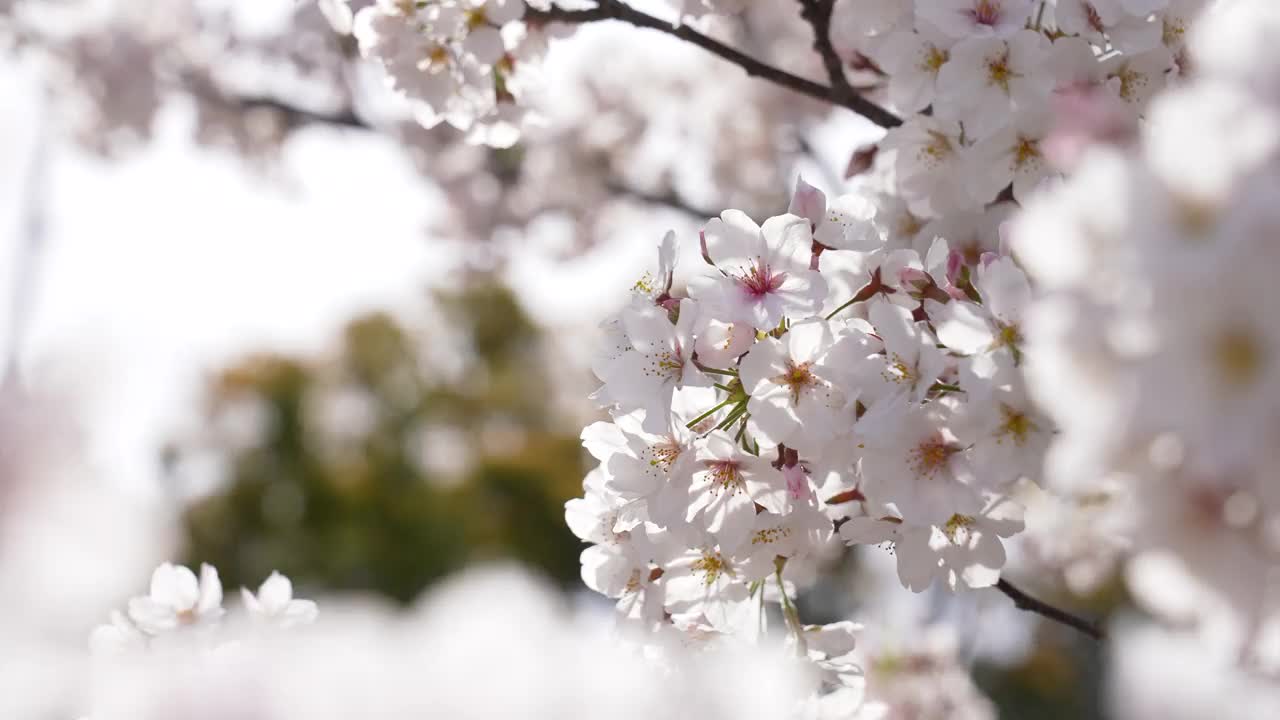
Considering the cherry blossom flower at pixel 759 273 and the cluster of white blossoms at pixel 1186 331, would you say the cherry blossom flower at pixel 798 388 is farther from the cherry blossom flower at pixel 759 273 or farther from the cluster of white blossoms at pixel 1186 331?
the cluster of white blossoms at pixel 1186 331

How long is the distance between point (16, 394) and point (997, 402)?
75 centimetres

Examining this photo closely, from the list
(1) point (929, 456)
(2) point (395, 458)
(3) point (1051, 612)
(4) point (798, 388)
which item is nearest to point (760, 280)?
(4) point (798, 388)

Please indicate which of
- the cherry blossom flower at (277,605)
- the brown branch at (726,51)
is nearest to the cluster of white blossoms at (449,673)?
the cherry blossom flower at (277,605)

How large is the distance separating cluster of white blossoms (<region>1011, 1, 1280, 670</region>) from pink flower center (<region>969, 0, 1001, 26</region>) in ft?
1.92

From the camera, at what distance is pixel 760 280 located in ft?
3.46

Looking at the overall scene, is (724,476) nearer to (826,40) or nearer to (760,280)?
(760,280)

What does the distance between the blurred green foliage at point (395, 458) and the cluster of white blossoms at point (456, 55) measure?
13341 mm

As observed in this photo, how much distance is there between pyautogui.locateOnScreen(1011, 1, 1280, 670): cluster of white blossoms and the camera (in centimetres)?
52

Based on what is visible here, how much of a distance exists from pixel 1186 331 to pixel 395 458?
17.7 metres

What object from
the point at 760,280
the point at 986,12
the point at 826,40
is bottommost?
the point at 760,280

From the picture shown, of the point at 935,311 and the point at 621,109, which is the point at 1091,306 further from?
the point at 621,109

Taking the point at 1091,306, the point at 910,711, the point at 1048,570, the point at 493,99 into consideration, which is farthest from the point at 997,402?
the point at 1048,570

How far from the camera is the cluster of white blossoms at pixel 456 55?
1.44m

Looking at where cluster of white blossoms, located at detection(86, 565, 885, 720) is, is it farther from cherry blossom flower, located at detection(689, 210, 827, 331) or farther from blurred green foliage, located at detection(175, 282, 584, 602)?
blurred green foliage, located at detection(175, 282, 584, 602)
